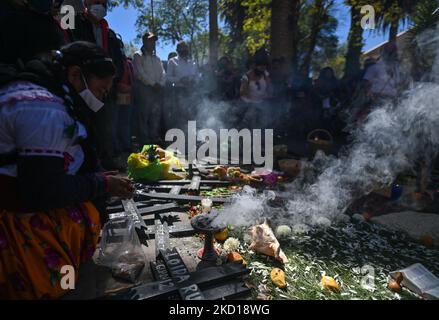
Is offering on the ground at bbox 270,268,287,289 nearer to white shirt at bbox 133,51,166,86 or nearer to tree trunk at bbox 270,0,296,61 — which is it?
white shirt at bbox 133,51,166,86

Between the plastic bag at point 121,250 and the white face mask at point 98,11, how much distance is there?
3781 millimetres

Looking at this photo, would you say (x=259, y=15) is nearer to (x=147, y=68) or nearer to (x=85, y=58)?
(x=147, y=68)

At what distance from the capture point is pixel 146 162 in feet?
18.2

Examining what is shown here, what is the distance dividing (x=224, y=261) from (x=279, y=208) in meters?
1.51

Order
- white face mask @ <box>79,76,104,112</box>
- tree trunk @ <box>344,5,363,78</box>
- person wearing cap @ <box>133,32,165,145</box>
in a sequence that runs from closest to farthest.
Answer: white face mask @ <box>79,76,104,112</box>, person wearing cap @ <box>133,32,165,145</box>, tree trunk @ <box>344,5,363,78</box>

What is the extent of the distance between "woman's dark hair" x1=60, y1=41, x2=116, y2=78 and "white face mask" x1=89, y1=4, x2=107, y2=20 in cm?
338

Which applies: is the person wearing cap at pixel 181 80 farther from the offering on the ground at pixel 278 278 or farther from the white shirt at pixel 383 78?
the offering on the ground at pixel 278 278

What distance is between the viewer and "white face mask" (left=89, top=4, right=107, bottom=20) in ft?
16.9

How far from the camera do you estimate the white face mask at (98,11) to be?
5160 mm

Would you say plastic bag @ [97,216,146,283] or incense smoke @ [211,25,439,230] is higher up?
incense smoke @ [211,25,439,230]

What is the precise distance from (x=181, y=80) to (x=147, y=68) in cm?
149

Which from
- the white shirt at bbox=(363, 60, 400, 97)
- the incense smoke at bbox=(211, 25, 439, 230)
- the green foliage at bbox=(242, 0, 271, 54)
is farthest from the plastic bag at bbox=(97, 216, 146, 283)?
the green foliage at bbox=(242, 0, 271, 54)

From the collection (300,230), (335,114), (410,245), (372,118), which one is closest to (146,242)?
(300,230)

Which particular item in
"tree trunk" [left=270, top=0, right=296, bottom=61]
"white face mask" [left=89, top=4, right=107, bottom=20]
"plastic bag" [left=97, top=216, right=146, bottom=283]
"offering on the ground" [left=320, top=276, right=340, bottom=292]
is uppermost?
"tree trunk" [left=270, top=0, right=296, bottom=61]
